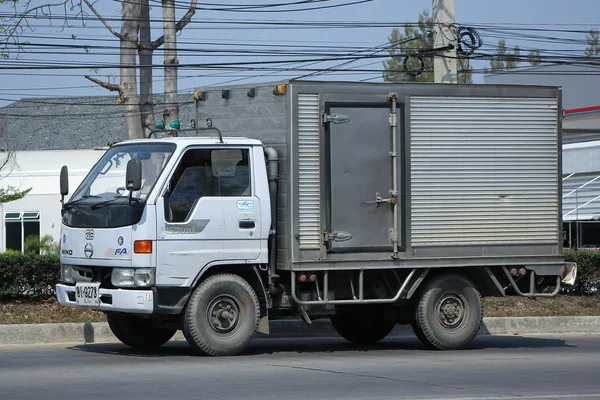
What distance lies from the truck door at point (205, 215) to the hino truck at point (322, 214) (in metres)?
0.02

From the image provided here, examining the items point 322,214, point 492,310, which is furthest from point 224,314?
point 492,310

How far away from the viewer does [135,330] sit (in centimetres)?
1245

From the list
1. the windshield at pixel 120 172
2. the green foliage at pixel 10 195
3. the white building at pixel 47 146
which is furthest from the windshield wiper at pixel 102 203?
the white building at pixel 47 146

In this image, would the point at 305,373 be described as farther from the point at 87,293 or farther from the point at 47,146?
the point at 47,146

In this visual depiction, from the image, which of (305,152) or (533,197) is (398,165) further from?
(533,197)

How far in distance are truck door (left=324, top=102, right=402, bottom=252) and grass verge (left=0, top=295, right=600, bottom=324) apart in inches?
161

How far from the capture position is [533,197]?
1298 cm

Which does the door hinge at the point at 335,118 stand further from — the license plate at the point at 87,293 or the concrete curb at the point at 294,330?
the concrete curb at the point at 294,330

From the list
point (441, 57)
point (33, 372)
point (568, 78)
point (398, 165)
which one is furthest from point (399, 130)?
point (568, 78)

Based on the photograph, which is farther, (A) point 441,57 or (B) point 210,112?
(A) point 441,57

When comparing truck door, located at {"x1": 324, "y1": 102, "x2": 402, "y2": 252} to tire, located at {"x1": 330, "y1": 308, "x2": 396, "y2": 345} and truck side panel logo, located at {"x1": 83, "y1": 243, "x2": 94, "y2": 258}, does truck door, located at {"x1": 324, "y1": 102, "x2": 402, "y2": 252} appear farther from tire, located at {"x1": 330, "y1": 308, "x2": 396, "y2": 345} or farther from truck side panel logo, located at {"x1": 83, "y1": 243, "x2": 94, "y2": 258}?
truck side panel logo, located at {"x1": 83, "y1": 243, "x2": 94, "y2": 258}

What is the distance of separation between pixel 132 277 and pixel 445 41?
11.2m

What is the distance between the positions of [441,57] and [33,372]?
1250 cm

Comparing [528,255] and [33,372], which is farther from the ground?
[528,255]
